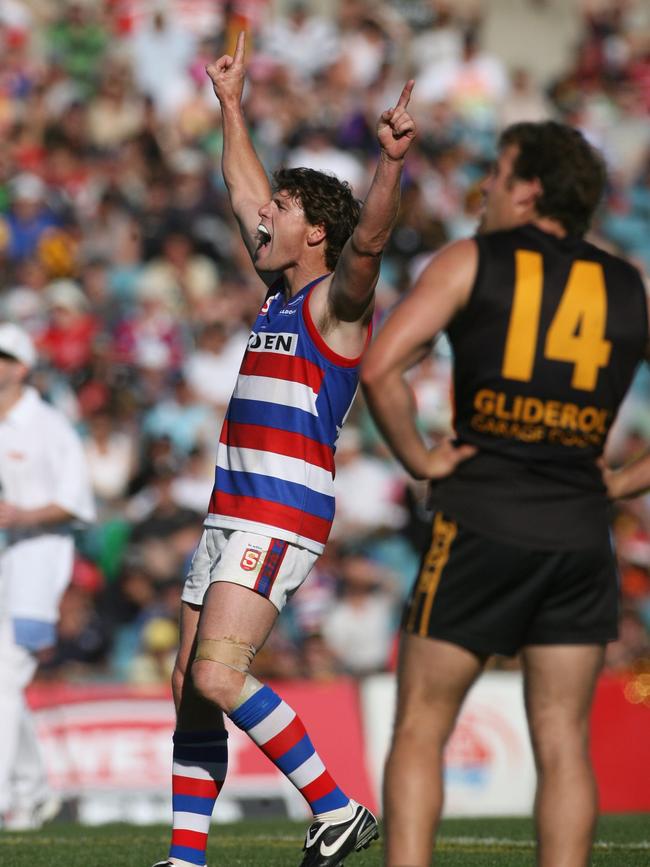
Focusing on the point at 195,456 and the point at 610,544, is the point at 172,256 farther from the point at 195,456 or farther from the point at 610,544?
the point at 610,544

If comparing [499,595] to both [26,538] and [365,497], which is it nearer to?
[26,538]

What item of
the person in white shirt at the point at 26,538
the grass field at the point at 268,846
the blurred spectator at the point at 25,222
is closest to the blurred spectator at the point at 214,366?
the blurred spectator at the point at 25,222

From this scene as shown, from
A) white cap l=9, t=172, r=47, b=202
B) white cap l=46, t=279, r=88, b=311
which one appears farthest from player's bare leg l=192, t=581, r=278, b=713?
white cap l=9, t=172, r=47, b=202

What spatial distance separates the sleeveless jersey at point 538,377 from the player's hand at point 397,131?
682 mm

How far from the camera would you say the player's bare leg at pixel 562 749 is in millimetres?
4207

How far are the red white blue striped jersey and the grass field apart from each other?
1.76 m

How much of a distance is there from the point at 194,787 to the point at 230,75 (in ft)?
9.60

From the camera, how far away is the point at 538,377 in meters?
4.18

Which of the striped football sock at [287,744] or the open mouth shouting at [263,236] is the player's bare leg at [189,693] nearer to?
the striped football sock at [287,744]

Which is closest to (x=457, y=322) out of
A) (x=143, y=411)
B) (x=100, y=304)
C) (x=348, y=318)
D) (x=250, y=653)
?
(x=348, y=318)

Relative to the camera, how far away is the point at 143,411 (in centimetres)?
1380

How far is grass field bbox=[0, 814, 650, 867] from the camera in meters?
6.73

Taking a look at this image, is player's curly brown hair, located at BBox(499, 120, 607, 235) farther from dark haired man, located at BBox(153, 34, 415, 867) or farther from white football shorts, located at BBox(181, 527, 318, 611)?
white football shorts, located at BBox(181, 527, 318, 611)

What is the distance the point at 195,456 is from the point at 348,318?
7765 mm
